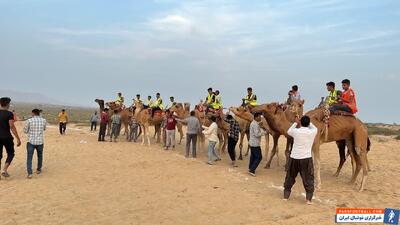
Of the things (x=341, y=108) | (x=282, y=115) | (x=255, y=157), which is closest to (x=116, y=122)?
(x=255, y=157)

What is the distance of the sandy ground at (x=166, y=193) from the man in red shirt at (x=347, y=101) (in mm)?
2372

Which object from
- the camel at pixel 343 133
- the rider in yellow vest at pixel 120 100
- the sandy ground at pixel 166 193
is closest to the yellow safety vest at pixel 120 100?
the rider in yellow vest at pixel 120 100

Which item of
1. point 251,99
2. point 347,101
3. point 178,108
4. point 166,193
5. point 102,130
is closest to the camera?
point 166,193

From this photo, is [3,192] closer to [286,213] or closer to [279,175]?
[286,213]

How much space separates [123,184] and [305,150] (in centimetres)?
553

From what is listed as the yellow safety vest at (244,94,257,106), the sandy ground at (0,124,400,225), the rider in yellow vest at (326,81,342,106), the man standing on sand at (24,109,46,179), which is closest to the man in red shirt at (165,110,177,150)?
the sandy ground at (0,124,400,225)

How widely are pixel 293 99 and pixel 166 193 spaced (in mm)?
6392

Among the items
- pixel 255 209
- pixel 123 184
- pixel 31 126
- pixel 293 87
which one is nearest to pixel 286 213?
pixel 255 209

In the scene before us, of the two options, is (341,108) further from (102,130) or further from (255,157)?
(102,130)

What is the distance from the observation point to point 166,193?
36.7 ft

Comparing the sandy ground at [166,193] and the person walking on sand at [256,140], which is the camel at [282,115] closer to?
the person walking on sand at [256,140]

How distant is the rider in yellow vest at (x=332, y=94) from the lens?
510 inches

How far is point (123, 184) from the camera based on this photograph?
40.3 ft

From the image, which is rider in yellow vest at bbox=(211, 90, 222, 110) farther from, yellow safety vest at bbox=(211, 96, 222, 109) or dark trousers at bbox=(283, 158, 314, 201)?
dark trousers at bbox=(283, 158, 314, 201)
